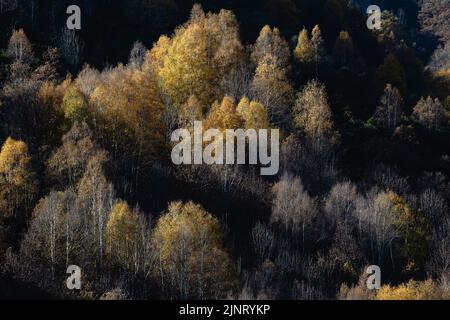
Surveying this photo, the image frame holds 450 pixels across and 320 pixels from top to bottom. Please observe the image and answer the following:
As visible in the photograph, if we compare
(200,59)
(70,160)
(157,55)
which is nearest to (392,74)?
(200,59)

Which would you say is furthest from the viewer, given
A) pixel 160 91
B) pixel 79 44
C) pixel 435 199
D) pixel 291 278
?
pixel 79 44

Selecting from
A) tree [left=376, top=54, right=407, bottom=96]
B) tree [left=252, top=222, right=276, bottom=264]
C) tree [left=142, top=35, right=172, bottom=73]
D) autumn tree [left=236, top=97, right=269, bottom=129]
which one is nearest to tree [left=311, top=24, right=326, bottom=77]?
tree [left=376, top=54, right=407, bottom=96]

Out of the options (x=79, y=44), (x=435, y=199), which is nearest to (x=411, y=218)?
(x=435, y=199)

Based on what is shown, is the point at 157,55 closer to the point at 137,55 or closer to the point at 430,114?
the point at 137,55

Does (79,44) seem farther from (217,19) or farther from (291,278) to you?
(291,278)

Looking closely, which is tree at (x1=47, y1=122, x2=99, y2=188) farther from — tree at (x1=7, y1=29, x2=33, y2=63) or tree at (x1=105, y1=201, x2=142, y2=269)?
tree at (x1=7, y1=29, x2=33, y2=63)

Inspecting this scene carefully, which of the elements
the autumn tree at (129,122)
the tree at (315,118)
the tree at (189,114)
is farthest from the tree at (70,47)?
the tree at (315,118)
